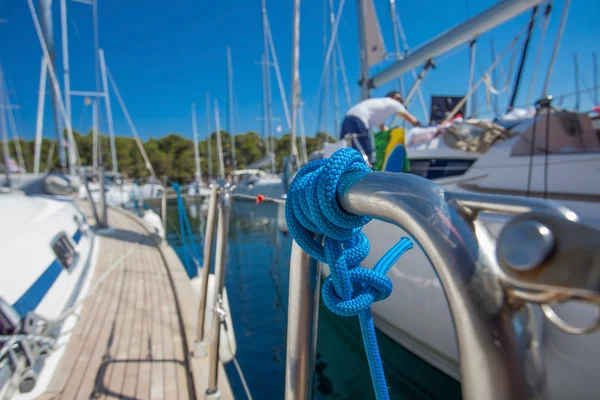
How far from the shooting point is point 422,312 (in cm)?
291

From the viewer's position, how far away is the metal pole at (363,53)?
6.59 m

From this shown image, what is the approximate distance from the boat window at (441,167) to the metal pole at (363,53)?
2522mm

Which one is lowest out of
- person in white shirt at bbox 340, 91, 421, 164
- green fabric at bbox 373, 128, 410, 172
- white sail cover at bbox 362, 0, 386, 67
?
green fabric at bbox 373, 128, 410, 172

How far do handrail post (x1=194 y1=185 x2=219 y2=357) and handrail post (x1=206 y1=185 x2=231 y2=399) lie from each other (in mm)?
105

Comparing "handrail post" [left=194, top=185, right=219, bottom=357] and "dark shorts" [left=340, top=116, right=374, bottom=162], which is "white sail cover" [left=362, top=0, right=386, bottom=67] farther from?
"handrail post" [left=194, top=185, right=219, bottom=357]

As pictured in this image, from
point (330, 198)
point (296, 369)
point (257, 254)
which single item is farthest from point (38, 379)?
point (257, 254)

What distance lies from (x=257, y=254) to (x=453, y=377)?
5.89 metres

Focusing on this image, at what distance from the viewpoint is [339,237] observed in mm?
564

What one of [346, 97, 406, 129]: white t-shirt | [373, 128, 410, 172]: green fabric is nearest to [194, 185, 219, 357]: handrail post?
[373, 128, 410, 172]: green fabric

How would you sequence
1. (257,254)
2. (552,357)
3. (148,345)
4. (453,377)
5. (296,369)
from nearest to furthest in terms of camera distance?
(296,369), (552,357), (148,345), (453,377), (257,254)

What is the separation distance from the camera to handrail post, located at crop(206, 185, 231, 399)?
191 centimetres

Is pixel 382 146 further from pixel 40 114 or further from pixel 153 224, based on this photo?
pixel 40 114

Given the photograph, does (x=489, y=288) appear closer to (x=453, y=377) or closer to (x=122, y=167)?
(x=453, y=377)

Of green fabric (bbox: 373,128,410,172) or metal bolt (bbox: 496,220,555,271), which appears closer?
metal bolt (bbox: 496,220,555,271)
